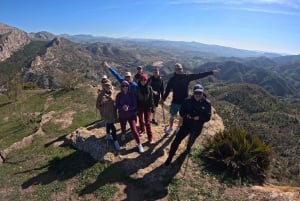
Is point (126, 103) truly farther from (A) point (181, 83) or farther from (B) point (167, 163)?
(B) point (167, 163)

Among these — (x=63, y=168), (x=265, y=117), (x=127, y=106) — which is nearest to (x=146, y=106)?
(x=127, y=106)

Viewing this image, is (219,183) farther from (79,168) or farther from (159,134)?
(79,168)

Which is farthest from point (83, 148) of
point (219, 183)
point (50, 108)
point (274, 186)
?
point (50, 108)

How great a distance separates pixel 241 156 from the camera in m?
9.35

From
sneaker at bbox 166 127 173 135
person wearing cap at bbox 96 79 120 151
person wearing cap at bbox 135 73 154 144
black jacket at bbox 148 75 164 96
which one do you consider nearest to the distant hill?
black jacket at bbox 148 75 164 96

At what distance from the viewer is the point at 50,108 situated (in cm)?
2120

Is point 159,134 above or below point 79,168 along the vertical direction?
above

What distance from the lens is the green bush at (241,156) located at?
920cm

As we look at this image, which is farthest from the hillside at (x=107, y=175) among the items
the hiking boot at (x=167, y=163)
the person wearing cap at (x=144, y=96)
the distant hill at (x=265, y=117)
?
the distant hill at (x=265, y=117)

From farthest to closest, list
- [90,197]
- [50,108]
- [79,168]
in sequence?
[50,108]
[79,168]
[90,197]

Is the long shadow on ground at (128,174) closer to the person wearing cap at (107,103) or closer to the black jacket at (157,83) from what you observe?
the person wearing cap at (107,103)

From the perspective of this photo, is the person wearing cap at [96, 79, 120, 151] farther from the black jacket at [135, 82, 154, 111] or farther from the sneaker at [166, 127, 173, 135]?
the sneaker at [166, 127, 173, 135]

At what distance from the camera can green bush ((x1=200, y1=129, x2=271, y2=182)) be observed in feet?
30.2

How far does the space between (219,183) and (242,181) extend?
2.19 feet
